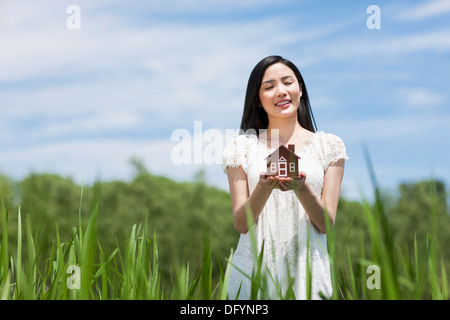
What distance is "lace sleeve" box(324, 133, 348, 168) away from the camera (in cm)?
256

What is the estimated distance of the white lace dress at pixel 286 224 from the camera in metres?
2.43

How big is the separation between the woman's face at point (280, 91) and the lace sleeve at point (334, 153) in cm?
26

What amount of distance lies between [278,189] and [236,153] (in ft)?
0.98

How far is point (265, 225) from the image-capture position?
2555 mm

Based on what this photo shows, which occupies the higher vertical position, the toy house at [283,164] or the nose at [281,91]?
the nose at [281,91]

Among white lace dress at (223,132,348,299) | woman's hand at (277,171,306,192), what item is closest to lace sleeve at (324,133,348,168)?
white lace dress at (223,132,348,299)

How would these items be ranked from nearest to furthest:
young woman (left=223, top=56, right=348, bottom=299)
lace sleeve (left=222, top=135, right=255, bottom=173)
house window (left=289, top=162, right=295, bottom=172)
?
house window (left=289, top=162, right=295, bottom=172), young woman (left=223, top=56, right=348, bottom=299), lace sleeve (left=222, top=135, right=255, bottom=173)

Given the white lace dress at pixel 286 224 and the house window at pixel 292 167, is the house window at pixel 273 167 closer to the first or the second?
the house window at pixel 292 167

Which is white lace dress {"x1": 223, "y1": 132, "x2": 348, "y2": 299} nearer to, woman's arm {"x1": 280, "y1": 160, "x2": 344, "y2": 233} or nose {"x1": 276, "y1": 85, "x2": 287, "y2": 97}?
woman's arm {"x1": 280, "y1": 160, "x2": 344, "y2": 233}

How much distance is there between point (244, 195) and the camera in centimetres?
247

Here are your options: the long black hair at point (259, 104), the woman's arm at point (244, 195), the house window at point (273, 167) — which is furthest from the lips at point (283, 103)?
the house window at point (273, 167)
